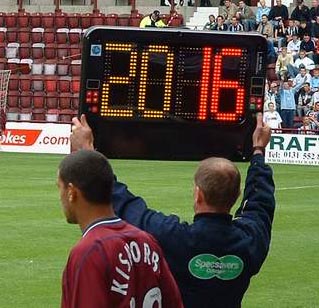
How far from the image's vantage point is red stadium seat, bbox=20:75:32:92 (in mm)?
42438

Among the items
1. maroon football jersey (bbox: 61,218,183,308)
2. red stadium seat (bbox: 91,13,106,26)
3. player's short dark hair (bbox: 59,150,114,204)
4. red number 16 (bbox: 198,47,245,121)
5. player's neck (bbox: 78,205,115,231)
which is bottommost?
red stadium seat (bbox: 91,13,106,26)

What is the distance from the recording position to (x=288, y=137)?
1326 inches

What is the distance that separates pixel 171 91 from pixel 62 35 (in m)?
38.1

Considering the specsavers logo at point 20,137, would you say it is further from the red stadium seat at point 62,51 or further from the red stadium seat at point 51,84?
the red stadium seat at point 62,51

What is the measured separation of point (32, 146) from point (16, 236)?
19402 mm

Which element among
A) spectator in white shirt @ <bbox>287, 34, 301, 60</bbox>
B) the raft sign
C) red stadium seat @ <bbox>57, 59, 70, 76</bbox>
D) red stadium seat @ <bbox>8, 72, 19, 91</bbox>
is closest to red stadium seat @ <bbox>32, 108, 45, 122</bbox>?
red stadium seat @ <bbox>8, 72, 19, 91</bbox>

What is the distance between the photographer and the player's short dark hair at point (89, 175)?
494 centimetres

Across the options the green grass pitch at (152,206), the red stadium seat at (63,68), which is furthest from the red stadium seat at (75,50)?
the green grass pitch at (152,206)

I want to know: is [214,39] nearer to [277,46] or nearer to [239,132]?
[239,132]

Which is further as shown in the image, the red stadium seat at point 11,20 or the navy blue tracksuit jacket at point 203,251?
the red stadium seat at point 11,20

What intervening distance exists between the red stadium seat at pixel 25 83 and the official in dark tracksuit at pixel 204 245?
121ft

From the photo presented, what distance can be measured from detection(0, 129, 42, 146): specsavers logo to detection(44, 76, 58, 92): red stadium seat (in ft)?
20.4

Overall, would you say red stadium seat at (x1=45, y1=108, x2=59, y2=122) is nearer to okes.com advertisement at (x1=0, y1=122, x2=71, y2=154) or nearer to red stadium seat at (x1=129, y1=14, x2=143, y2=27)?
red stadium seat at (x1=129, y1=14, x2=143, y2=27)

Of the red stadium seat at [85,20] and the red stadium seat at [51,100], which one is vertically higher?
the red stadium seat at [85,20]
